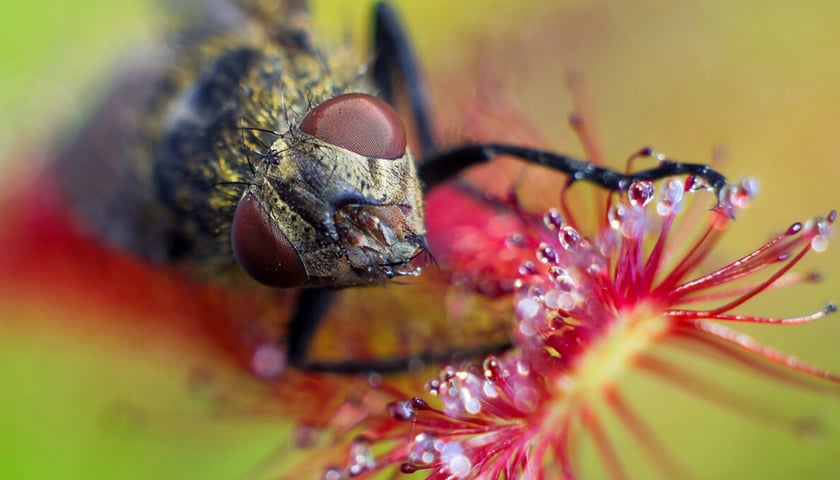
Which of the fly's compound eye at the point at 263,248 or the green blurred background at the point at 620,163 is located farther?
the green blurred background at the point at 620,163

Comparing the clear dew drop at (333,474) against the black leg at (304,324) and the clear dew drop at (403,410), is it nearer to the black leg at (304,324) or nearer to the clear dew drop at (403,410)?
the clear dew drop at (403,410)

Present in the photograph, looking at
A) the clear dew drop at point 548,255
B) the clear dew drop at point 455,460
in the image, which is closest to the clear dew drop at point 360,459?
the clear dew drop at point 455,460

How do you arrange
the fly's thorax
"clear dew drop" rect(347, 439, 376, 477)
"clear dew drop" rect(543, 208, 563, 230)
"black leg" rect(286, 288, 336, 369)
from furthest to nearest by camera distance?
1. "black leg" rect(286, 288, 336, 369)
2. "clear dew drop" rect(347, 439, 376, 477)
3. "clear dew drop" rect(543, 208, 563, 230)
4. the fly's thorax

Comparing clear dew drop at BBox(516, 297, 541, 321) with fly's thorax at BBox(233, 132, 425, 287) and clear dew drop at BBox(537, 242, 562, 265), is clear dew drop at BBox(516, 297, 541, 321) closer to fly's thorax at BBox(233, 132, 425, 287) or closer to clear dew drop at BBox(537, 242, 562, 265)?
clear dew drop at BBox(537, 242, 562, 265)

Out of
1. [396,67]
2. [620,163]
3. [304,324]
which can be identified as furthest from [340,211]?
[620,163]

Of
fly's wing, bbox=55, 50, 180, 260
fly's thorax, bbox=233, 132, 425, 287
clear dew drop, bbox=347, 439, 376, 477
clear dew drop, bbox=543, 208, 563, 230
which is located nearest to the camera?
fly's thorax, bbox=233, 132, 425, 287

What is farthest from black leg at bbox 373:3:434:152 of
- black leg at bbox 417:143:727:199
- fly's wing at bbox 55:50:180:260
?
fly's wing at bbox 55:50:180:260

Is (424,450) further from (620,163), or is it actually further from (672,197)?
(620,163)
